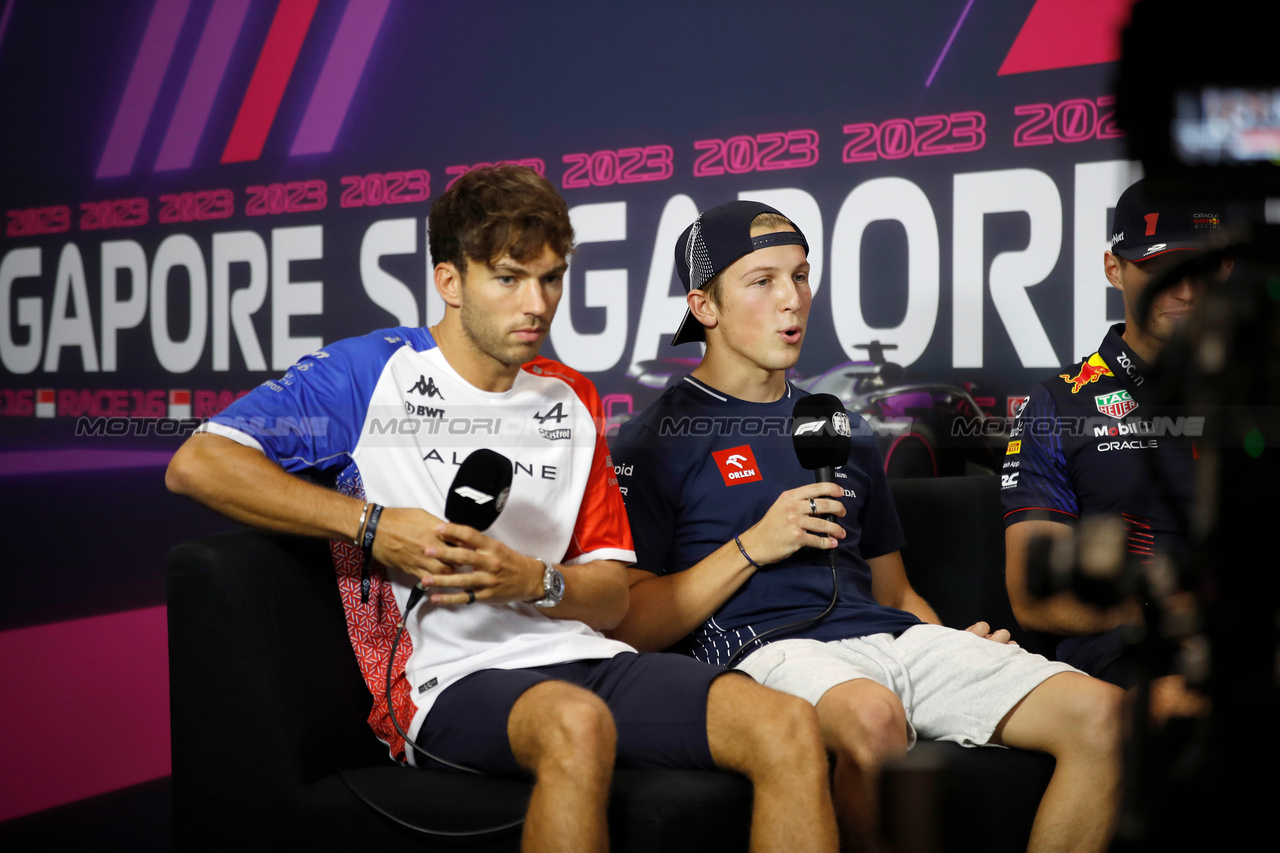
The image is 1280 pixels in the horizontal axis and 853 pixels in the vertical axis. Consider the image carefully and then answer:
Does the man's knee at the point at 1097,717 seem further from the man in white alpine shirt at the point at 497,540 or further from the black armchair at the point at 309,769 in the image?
the man in white alpine shirt at the point at 497,540

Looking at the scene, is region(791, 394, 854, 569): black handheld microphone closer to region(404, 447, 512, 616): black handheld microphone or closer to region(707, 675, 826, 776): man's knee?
region(707, 675, 826, 776): man's knee

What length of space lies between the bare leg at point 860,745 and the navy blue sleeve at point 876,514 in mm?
525

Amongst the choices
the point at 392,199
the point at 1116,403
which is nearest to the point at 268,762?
the point at 1116,403

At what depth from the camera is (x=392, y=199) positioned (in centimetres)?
368

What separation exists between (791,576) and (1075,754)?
53 cm

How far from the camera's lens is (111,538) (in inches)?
167

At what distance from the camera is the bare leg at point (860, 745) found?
4.84 feet

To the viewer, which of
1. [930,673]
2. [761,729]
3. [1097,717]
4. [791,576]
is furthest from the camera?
[791,576]

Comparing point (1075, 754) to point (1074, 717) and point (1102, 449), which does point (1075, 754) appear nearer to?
point (1074, 717)

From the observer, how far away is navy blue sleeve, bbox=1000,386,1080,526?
1.89 metres

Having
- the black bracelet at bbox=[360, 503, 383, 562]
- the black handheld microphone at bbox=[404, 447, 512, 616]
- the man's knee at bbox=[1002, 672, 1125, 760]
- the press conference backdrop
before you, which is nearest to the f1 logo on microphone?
the black handheld microphone at bbox=[404, 447, 512, 616]

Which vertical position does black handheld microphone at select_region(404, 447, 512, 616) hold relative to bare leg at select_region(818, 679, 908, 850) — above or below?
above

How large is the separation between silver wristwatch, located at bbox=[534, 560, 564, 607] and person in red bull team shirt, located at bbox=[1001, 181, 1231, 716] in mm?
805

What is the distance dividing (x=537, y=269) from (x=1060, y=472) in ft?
3.44
